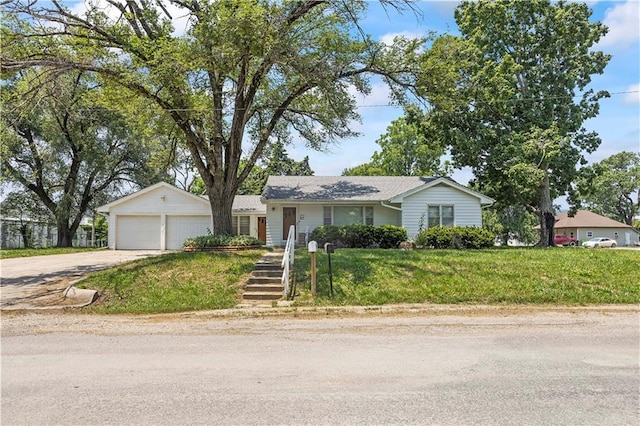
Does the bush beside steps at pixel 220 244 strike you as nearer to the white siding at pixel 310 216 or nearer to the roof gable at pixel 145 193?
the white siding at pixel 310 216

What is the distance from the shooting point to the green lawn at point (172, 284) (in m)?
9.50

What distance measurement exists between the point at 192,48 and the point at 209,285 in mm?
6796

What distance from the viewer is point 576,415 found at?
12.3 feet

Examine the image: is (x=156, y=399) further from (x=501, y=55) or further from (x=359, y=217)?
(x=501, y=55)

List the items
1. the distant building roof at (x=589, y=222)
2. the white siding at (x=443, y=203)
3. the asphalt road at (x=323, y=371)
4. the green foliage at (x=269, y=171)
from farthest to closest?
1. the distant building roof at (x=589, y=222)
2. the green foliage at (x=269, y=171)
3. the white siding at (x=443, y=203)
4. the asphalt road at (x=323, y=371)

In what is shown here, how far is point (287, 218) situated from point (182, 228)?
6483mm

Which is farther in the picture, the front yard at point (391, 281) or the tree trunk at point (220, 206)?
the tree trunk at point (220, 206)

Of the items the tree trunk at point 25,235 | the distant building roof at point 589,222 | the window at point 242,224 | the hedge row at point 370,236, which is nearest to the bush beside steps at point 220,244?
the hedge row at point 370,236

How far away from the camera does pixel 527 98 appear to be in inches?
969

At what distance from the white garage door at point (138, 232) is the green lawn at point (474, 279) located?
14.2 meters

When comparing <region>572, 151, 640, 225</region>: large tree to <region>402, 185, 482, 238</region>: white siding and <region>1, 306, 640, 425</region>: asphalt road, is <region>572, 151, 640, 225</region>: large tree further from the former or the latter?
<region>1, 306, 640, 425</region>: asphalt road

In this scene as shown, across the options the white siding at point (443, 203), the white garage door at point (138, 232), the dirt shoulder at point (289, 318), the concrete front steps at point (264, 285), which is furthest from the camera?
the white garage door at point (138, 232)

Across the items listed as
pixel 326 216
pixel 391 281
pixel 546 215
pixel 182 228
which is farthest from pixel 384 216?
pixel 391 281

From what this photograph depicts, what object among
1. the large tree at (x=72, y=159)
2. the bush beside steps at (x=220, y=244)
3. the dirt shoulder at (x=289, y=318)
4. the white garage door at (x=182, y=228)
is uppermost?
the large tree at (x=72, y=159)
